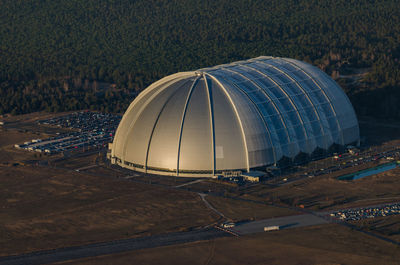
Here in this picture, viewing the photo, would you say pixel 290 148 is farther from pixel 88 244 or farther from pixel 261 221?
pixel 88 244

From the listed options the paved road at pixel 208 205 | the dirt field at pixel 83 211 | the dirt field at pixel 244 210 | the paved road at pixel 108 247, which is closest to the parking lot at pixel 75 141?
the dirt field at pixel 83 211

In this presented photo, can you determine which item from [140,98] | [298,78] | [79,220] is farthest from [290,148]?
[79,220]

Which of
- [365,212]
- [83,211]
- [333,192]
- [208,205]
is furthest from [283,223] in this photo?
[83,211]

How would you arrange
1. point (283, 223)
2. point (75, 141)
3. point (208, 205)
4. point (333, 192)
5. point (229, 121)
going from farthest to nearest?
A: point (75, 141), point (229, 121), point (333, 192), point (208, 205), point (283, 223)

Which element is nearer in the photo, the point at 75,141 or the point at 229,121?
the point at 229,121

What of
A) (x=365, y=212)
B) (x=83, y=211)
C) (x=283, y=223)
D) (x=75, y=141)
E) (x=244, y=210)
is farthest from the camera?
(x=75, y=141)

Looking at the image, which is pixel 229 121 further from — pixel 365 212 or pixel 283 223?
pixel 365 212
